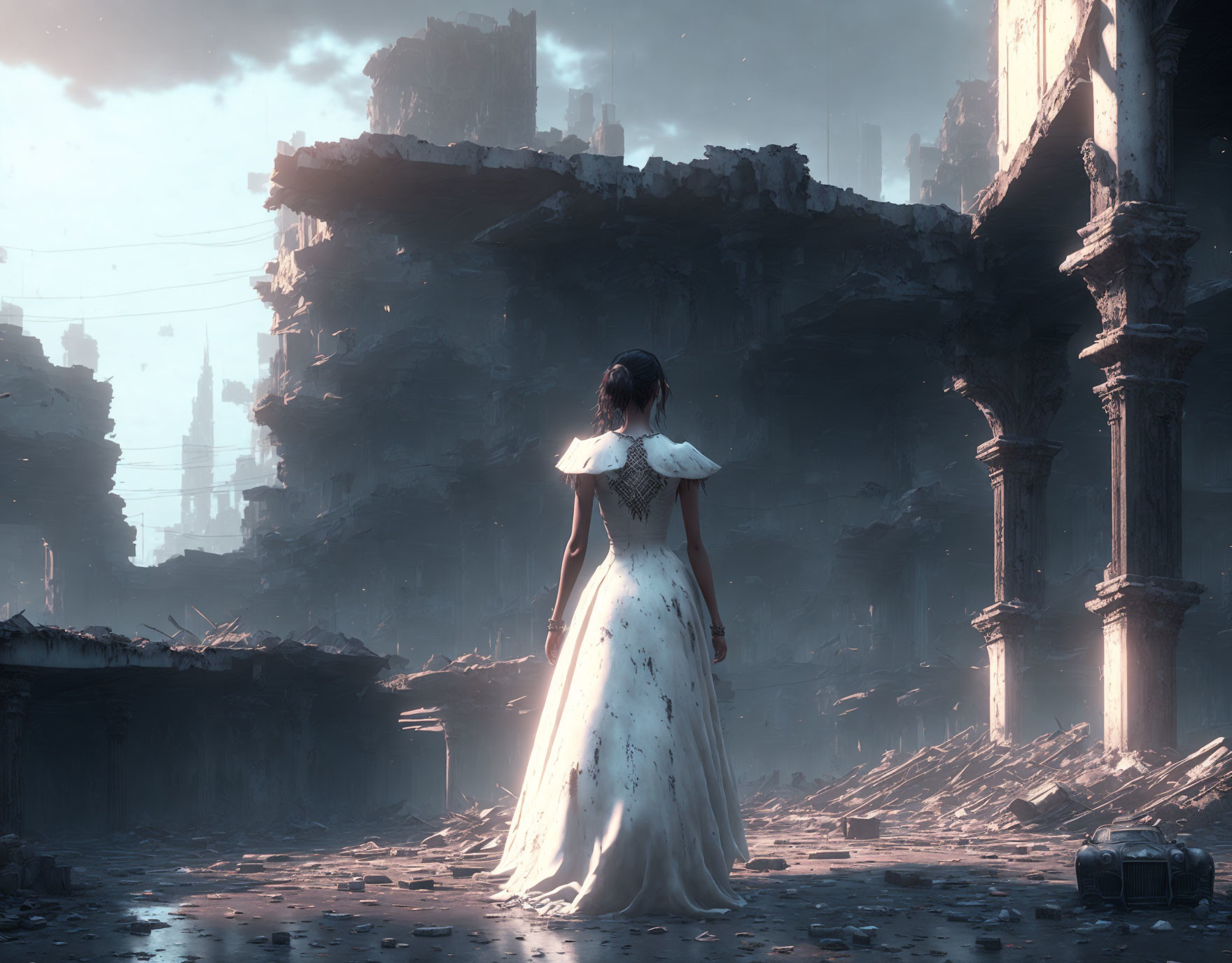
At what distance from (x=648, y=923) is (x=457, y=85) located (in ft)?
185

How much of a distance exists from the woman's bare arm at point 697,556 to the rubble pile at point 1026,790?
2.22 m

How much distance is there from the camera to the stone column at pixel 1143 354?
36.1 ft

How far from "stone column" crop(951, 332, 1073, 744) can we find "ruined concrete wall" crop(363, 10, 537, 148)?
1711 inches

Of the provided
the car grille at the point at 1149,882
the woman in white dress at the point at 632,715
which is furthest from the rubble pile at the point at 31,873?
the car grille at the point at 1149,882

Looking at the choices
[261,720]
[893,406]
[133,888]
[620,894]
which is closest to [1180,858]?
[620,894]

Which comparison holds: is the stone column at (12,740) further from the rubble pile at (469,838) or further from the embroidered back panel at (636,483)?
the embroidered back panel at (636,483)

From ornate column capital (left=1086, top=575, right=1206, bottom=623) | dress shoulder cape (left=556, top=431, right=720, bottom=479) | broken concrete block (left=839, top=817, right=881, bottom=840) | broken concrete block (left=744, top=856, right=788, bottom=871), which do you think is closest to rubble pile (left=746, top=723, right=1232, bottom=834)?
broken concrete block (left=839, top=817, right=881, bottom=840)

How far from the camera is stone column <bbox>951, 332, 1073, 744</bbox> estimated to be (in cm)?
1526

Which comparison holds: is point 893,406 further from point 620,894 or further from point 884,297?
point 620,894

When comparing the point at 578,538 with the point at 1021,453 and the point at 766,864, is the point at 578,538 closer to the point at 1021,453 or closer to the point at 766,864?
the point at 766,864

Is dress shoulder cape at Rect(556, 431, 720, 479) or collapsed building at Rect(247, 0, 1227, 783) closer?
dress shoulder cape at Rect(556, 431, 720, 479)

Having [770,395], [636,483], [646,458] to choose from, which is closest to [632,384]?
[646,458]

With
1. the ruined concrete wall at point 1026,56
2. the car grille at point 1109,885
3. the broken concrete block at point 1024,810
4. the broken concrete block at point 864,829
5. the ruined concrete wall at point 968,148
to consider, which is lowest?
the broken concrete block at point 864,829

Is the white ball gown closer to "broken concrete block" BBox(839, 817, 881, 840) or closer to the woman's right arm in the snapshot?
the woman's right arm
